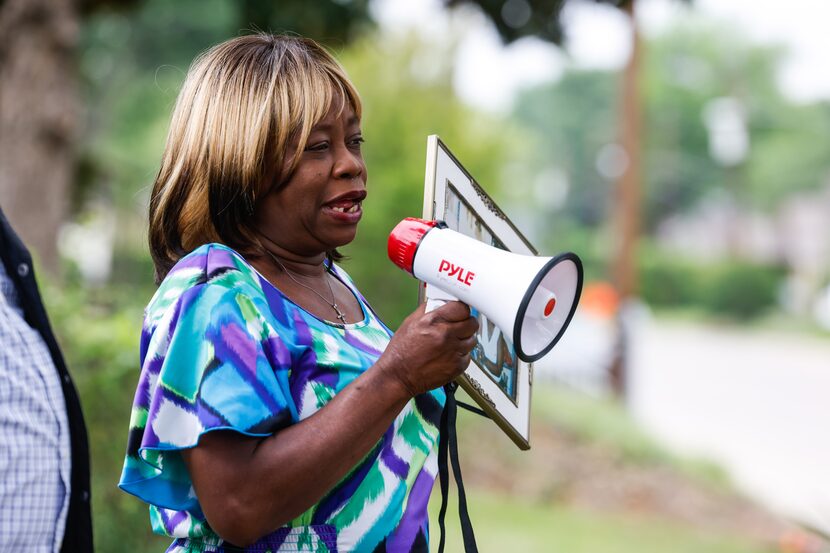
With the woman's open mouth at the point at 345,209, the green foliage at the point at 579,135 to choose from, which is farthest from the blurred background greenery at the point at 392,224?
the green foliage at the point at 579,135

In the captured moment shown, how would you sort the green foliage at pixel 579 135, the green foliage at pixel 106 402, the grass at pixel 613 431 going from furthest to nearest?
the green foliage at pixel 579 135 < the grass at pixel 613 431 < the green foliage at pixel 106 402

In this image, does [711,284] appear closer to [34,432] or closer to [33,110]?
[33,110]

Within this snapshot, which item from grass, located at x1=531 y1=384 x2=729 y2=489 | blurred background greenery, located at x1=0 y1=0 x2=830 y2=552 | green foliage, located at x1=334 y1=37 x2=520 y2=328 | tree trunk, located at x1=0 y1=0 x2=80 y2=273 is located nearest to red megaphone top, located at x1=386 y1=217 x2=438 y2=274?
blurred background greenery, located at x1=0 y1=0 x2=830 y2=552

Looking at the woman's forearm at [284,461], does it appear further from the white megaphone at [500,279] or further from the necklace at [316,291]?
the necklace at [316,291]

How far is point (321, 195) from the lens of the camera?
65.6 inches

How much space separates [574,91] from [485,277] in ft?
207

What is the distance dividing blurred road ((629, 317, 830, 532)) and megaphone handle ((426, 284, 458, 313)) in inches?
118

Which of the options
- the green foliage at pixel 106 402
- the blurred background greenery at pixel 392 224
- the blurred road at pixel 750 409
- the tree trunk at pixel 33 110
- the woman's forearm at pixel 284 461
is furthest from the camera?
the blurred road at pixel 750 409

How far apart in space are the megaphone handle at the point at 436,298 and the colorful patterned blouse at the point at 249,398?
0.54 ft

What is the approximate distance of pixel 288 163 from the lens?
1.63 metres

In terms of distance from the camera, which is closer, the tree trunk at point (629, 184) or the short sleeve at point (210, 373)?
the short sleeve at point (210, 373)

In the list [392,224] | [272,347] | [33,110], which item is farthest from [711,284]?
[272,347]

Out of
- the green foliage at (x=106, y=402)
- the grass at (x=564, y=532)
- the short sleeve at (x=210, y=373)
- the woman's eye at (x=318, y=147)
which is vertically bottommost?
the grass at (x=564, y=532)

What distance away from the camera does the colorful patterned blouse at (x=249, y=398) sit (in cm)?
145
